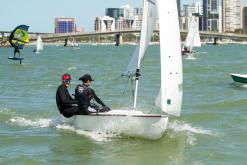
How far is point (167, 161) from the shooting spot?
1120cm

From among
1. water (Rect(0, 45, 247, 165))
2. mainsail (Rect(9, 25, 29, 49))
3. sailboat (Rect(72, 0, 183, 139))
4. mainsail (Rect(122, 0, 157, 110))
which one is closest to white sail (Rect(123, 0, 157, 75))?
mainsail (Rect(122, 0, 157, 110))

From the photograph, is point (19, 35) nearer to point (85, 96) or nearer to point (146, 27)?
point (85, 96)

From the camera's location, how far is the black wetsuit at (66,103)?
13086 millimetres

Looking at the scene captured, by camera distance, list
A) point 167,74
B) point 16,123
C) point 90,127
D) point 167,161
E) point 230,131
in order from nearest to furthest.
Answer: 1. point 167,161
2. point 167,74
3. point 90,127
4. point 230,131
5. point 16,123

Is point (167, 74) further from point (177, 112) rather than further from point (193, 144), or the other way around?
point (193, 144)

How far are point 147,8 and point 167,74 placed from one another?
1.66 m

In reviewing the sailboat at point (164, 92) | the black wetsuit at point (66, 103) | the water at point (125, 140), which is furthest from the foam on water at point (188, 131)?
the black wetsuit at point (66, 103)

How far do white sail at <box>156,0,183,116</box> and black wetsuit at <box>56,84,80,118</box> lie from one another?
2.09 m

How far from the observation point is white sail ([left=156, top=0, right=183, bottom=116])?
477 inches

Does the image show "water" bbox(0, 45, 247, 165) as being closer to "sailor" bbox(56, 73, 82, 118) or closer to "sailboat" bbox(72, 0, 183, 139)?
"sailboat" bbox(72, 0, 183, 139)

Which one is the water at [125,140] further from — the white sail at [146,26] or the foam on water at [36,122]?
the white sail at [146,26]

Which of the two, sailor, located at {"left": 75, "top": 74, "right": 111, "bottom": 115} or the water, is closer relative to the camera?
the water

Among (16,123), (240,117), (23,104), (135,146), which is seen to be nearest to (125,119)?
(135,146)

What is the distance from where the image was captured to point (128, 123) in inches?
486
